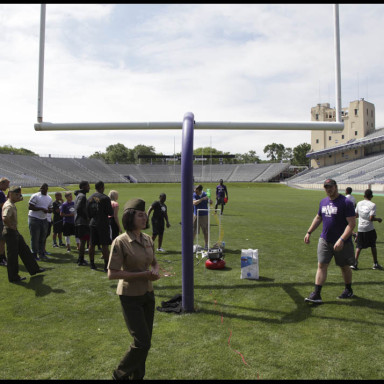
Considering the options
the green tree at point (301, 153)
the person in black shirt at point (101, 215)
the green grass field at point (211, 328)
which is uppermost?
the green tree at point (301, 153)

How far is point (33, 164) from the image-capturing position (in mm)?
71812

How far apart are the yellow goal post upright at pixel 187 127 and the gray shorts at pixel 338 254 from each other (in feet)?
7.02

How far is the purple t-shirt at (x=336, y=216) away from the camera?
5371mm

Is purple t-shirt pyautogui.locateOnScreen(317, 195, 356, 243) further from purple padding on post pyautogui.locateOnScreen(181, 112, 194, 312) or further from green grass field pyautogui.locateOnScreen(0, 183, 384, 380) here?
purple padding on post pyautogui.locateOnScreen(181, 112, 194, 312)

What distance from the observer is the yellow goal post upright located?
5.11 meters

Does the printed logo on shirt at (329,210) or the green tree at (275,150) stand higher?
the green tree at (275,150)

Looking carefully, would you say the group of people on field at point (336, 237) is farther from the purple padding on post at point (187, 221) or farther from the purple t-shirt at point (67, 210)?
the purple t-shirt at point (67, 210)

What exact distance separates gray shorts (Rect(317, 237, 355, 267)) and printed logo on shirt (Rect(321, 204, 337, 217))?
0.46 metres

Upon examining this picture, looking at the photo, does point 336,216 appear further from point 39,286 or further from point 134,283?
point 39,286

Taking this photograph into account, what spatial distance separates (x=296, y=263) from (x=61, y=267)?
18.9ft

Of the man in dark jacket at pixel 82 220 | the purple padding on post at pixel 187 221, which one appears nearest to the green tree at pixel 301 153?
the man in dark jacket at pixel 82 220

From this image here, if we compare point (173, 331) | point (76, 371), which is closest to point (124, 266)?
point (76, 371)

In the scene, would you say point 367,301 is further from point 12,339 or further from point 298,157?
point 298,157

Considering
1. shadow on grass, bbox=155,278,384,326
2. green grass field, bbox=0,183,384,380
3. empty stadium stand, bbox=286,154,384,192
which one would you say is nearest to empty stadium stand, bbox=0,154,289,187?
empty stadium stand, bbox=286,154,384,192
